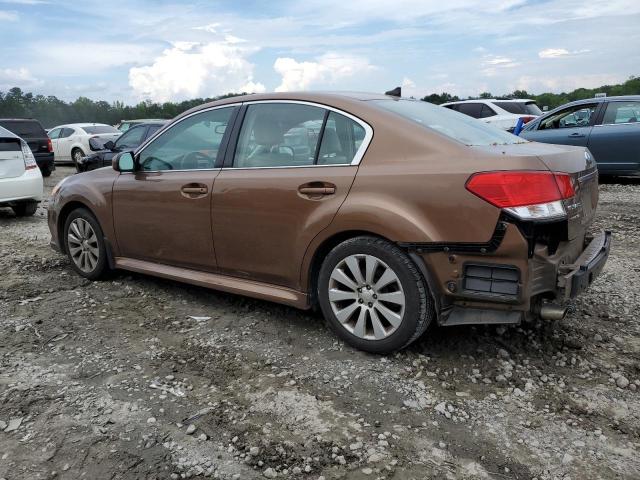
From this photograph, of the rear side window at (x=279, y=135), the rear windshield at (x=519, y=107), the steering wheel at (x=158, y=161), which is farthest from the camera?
the rear windshield at (x=519, y=107)

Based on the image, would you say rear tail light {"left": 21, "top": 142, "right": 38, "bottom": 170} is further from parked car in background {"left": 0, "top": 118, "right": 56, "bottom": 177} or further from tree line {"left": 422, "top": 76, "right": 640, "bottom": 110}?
tree line {"left": 422, "top": 76, "right": 640, "bottom": 110}

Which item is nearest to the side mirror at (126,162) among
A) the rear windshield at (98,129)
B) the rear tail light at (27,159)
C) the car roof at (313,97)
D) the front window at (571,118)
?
the car roof at (313,97)

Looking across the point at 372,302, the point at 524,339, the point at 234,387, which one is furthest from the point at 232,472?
the point at 524,339

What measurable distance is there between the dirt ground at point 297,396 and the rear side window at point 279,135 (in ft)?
3.76

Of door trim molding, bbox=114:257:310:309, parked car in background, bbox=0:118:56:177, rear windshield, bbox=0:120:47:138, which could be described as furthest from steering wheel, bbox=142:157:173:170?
rear windshield, bbox=0:120:47:138

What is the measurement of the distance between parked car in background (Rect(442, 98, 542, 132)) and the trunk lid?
987 centimetres

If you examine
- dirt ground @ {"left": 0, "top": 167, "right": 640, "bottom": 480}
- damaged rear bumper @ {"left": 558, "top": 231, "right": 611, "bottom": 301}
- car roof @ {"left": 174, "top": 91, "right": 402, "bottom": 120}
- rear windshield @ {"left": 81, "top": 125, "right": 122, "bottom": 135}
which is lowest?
dirt ground @ {"left": 0, "top": 167, "right": 640, "bottom": 480}

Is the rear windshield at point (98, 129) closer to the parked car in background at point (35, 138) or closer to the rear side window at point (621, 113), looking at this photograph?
the parked car in background at point (35, 138)

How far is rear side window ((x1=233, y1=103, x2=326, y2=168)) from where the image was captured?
3605 mm

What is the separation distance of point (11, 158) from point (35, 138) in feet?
22.8

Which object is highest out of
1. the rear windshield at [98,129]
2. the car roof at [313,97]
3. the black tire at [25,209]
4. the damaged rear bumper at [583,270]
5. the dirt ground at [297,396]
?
the car roof at [313,97]

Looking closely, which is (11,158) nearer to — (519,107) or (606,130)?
(606,130)

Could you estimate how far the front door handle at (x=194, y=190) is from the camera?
397cm

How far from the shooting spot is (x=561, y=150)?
3.25 meters
